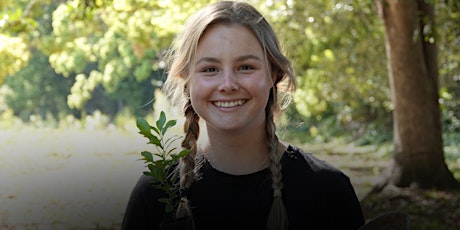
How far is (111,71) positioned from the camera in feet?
86.6

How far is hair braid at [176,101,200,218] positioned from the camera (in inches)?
78.4

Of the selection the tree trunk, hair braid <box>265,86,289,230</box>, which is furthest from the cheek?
the tree trunk

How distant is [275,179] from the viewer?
204cm

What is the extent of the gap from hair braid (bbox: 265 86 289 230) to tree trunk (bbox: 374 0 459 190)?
7.34 metres

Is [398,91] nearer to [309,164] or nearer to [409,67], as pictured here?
[409,67]

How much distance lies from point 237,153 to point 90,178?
456 inches

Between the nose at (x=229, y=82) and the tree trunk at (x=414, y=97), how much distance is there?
7560 millimetres

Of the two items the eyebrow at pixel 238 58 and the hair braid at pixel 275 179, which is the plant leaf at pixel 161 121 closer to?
the eyebrow at pixel 238 58

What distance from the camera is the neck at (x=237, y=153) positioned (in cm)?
213

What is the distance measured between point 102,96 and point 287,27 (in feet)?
100.0

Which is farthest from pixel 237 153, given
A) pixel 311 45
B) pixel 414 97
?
pixel 311 45

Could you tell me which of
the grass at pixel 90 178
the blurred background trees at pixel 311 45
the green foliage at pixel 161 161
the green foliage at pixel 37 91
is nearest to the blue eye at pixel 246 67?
the green foliage at pixel 161 161

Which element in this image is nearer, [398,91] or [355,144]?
[398,91]

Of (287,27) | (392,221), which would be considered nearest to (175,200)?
(392,221)
